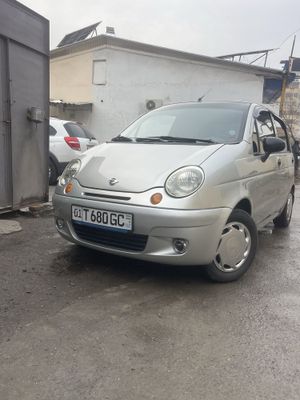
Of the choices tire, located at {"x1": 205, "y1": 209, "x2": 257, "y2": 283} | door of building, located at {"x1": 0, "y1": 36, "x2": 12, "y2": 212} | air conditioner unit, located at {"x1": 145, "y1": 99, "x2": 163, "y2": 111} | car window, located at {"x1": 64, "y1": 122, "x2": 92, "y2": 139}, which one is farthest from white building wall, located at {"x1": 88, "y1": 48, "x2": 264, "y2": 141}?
tire, located at {"x1": 205, "y1": 209, "x2": 257, "y2": 283}

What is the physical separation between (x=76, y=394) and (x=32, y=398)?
0.70ft

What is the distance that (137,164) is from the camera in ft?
11.7

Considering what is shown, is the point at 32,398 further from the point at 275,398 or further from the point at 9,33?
the point at 9,33

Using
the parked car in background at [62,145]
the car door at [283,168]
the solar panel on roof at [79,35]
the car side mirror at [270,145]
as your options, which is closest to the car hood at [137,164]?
the car side mirror at [270,145]

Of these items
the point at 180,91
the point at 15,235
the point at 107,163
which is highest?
the point at 180,91

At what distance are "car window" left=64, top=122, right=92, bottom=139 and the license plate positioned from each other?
588cm

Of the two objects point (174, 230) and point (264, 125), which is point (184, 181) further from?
point (264, 125)

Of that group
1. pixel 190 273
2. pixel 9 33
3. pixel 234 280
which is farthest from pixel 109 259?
pixel 9 33

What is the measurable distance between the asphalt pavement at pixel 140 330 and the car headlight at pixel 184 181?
2.76 feet

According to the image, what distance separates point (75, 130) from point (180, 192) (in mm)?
6553

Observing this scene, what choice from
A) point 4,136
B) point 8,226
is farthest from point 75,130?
point 8,226

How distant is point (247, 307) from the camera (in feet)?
10.5

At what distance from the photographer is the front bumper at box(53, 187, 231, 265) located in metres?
3.18

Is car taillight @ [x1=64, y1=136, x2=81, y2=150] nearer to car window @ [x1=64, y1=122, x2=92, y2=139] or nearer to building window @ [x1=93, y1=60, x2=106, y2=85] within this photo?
car window @ [x1=64, y1=122, x2=92, y2=139]
